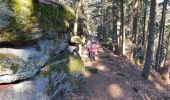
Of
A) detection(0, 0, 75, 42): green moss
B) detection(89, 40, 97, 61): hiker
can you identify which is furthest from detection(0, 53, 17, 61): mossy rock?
detection(89, 40, 97, 61): hiker

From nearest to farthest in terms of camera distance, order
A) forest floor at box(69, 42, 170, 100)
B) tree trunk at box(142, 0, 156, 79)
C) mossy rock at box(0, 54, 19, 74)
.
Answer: mossy rock at box(0, 54, 19, 74)
forest floor at box(69, 42, 170, 100)
tree trunk at box(142, 0, 156, 79)

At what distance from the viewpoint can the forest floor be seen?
54.9ft

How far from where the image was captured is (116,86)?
705 inches

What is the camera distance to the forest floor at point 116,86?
16723mm

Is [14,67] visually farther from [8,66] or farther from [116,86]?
[116,86]

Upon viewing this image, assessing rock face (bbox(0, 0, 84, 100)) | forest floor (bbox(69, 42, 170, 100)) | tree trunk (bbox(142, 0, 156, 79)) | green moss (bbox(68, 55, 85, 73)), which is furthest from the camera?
tree trunk (bbox(142, 0, 156, 79))

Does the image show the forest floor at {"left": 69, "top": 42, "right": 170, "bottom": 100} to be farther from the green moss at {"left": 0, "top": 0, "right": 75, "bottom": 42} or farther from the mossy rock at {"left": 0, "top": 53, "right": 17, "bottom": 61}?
the mossy rock at {"left": 0, "top": 53, "right": 17, "bottom": 61}

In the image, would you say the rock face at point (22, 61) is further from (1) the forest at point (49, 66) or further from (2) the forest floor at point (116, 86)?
(2) the forest floor at point (116, 86)

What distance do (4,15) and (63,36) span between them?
4929 millimetres

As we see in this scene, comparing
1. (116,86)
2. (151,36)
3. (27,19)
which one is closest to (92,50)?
(151,36)

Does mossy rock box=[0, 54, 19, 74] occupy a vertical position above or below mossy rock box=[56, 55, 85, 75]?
above

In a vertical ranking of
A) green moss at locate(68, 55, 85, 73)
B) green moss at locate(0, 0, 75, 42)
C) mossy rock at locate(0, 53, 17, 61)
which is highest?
green moss at locate(0, 0, 75, 42)

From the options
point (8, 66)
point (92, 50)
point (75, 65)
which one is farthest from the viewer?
point (92, 50)

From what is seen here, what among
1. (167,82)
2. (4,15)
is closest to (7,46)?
(4,15)
